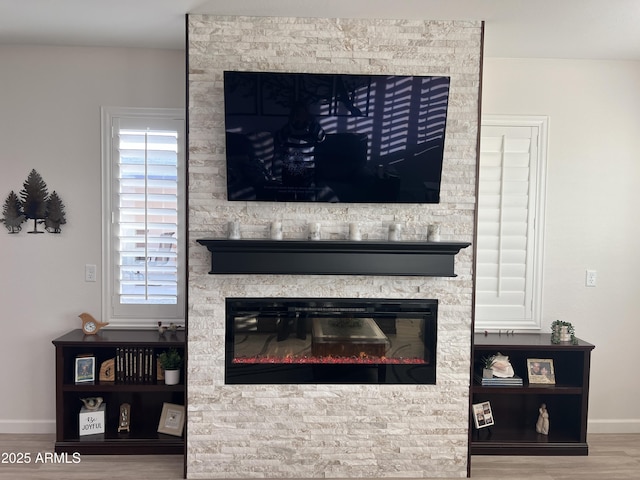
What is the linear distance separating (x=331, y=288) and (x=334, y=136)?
2.87 feet

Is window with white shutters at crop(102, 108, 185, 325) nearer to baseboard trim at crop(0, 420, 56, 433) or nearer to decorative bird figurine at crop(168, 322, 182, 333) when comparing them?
decorative bird figurine at crop(168, 322, 182, 333)

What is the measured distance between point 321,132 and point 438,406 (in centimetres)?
174

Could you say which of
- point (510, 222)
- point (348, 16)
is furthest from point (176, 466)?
point (348, 16)

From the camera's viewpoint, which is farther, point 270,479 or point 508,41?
point 508,41

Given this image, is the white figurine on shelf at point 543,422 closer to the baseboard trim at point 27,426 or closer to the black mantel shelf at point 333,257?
the black mantel shelf at point 333,257

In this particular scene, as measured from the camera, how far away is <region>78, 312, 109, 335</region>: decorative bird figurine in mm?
3631

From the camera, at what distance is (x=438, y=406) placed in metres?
3.25

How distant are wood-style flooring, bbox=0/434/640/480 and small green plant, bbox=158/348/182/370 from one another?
1.88 ft

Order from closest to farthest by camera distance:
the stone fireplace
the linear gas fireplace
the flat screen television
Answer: the flat screen television, the stone fireplace, the linear gas fireplace

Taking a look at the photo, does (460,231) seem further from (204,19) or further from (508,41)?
(204,19)

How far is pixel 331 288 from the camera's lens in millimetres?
3205

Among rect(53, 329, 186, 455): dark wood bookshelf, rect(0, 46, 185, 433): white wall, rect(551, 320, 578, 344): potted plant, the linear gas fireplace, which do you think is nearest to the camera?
the linear gas fireplace

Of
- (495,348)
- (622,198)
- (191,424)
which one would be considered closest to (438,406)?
(495,348)

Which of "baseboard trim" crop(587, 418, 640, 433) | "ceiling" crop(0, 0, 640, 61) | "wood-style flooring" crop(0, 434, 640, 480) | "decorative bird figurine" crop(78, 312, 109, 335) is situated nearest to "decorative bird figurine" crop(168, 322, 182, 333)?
"decorative bird figurine" crop(78, 312, 109, 335)
